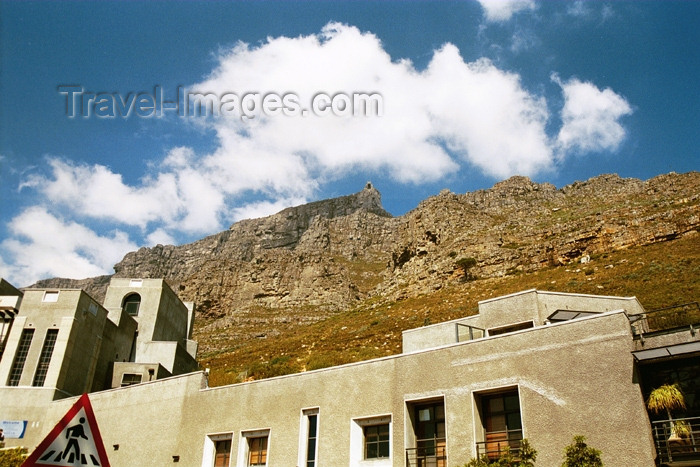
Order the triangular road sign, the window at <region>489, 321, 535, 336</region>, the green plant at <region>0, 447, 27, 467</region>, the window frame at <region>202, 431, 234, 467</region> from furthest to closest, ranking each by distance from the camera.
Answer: the green plant at <region>0, 447, 27, 467</region>
the window frame at <region>202, 431, 234, 467</region>
the window at <region>489, 321, 535, 336</region>
the triangular road sign

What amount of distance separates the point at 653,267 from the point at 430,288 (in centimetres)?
2904

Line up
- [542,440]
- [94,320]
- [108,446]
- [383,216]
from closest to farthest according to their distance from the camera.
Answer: [542,440]
[108,446]
[94,320]
[383,216]

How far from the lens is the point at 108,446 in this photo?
25.1 meters

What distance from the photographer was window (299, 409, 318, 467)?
19.4 metres

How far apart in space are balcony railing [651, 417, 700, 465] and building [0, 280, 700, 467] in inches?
3.0

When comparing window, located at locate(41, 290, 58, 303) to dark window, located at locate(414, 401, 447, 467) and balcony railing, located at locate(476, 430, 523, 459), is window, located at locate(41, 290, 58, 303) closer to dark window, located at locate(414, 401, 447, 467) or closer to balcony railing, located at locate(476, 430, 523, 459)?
dark window, located at locate(414, 401, 447, 467)

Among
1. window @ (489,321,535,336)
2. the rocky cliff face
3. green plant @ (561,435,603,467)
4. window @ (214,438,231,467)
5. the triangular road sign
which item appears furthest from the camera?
the rocky cliff face

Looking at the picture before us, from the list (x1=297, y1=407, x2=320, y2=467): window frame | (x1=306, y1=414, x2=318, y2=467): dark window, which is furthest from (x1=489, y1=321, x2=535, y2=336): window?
(x1=306, y1=414, x2=318, y2=467): dark window

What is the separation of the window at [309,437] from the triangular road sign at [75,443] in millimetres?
13397

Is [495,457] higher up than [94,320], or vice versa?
[94,320]

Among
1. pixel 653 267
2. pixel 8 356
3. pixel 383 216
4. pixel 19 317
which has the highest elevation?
pixel 383 216

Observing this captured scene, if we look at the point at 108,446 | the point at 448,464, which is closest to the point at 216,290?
the point at 108,446

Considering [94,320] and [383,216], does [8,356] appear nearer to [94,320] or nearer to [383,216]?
[94,320]

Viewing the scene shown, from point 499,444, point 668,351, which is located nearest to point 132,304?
point 499,444
